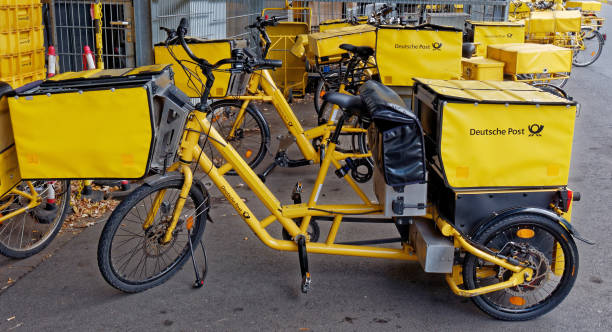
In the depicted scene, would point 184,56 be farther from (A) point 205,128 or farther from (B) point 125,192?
(A) point 205,128

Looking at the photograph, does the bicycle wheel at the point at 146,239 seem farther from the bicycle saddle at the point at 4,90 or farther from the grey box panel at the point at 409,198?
the grey box panel at the point at 409,198

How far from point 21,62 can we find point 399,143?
13.9ft

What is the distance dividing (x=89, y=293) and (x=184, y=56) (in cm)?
302

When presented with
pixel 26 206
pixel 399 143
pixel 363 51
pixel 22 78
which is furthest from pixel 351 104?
pixel 22 78

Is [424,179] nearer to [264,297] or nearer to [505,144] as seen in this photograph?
[505,144]

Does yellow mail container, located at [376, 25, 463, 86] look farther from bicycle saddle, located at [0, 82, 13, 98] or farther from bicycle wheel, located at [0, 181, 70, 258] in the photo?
bicycle saddle, located at [0, 82, 13, 98]

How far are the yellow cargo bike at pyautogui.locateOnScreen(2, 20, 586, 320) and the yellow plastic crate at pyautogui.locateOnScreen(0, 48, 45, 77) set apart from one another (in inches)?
96.0

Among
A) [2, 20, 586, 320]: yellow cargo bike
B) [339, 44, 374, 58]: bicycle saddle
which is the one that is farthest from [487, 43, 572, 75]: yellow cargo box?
[2, 20, 586, 320]: yellow cargo bike

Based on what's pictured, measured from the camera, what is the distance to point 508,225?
3.75m

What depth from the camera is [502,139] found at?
144 inches

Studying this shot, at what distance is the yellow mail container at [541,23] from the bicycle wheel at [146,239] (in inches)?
410

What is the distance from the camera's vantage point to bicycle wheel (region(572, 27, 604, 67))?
1534 cm

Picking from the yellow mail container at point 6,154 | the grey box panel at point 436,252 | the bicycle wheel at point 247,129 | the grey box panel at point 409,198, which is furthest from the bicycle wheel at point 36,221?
the grey box panel at point 436,252

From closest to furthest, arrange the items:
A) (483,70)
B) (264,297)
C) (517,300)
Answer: (517,300)
(264,297)
(483,70)
